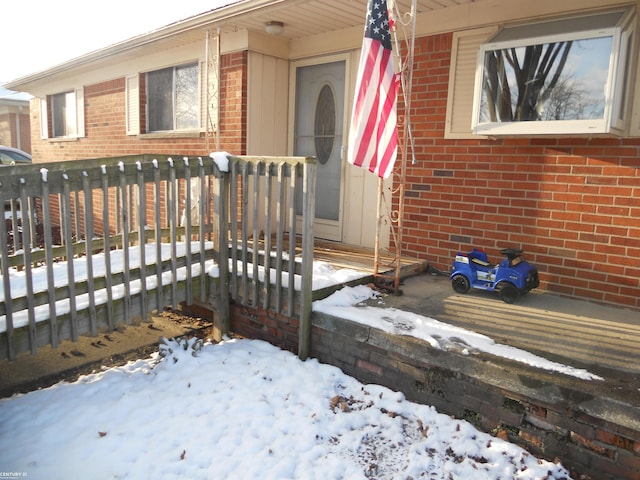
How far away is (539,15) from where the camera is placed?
14.3 feet

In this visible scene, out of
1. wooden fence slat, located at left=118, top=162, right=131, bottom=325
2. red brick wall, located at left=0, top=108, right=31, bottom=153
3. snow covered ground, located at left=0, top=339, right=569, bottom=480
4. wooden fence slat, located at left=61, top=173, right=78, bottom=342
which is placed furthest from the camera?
red brick wall, located at left=0, top=108, right=31, bottom=153

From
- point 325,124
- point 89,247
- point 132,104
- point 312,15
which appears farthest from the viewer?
point 132,104

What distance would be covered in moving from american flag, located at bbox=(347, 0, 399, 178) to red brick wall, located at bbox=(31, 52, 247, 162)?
2.80m

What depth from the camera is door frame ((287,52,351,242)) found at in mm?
6035

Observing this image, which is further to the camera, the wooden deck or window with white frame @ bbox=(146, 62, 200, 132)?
window with white frame @ bbox=(146, 62, 200, 132)

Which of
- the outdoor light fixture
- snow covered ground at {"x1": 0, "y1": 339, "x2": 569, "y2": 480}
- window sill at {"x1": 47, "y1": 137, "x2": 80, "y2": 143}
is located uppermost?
the outdoor light fixture

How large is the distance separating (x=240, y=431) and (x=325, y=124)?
4.36 meters

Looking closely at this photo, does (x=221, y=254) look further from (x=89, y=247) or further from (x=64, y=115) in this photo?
(x=64, y=115)

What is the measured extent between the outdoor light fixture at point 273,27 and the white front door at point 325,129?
2.28ft

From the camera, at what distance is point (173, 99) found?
7.82 m

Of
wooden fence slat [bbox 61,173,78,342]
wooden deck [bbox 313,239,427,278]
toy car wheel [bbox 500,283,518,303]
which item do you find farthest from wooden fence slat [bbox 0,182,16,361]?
toy car wheel [bbox 500,283,518,303]

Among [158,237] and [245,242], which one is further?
[245,242]

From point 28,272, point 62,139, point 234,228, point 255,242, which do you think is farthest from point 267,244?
point 62,139

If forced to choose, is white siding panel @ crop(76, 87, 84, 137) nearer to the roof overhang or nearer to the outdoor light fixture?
the roof overhang
